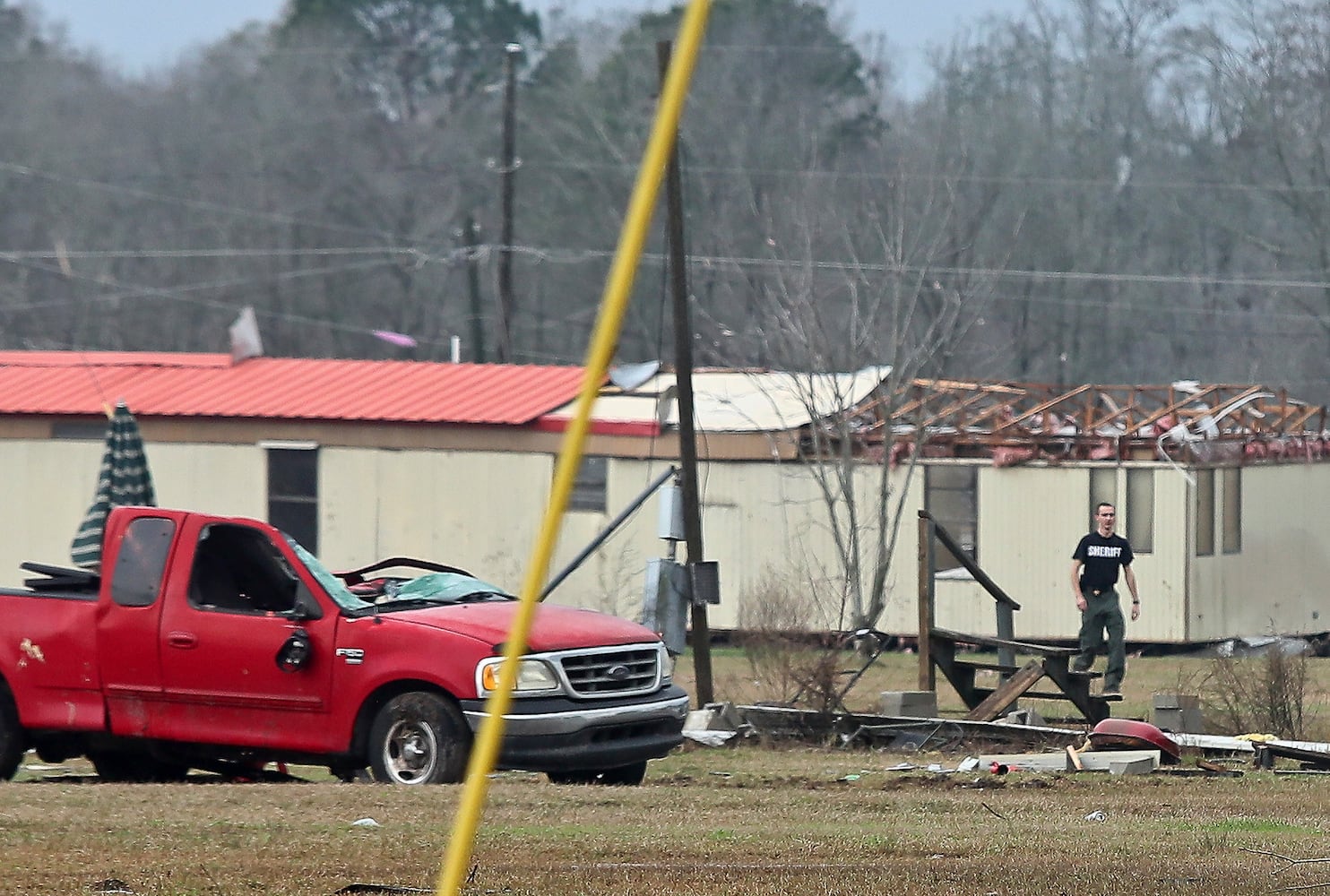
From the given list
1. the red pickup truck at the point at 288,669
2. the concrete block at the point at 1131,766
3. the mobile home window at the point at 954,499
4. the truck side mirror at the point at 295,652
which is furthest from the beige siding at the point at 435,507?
the truck side mirror at the point at 295,652

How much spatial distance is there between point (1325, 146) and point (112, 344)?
32.6 metres

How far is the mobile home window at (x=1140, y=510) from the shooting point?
85.5 ft

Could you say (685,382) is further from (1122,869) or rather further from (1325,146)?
(1325,146)


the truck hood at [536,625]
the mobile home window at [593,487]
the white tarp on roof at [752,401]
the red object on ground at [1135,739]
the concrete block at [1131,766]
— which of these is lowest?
the concrete block at [1131,766]

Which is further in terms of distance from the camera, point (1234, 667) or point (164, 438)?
point (164, 438)

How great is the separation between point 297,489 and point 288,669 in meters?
17.2

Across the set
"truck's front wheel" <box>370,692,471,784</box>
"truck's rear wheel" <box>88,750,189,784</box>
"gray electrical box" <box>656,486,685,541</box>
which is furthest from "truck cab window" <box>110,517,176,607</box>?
"gray electrical box" <box>656,486,685,541</box>

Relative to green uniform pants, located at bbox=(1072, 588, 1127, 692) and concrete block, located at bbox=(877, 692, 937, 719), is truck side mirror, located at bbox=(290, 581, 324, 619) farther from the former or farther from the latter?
green uniform pants, located at bbox=(1072, 588, 1127, 692)

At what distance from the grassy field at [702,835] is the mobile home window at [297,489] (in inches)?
610

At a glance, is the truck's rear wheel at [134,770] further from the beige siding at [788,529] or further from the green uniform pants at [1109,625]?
the beige siding at [788,529]

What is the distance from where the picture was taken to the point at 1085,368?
50250mm

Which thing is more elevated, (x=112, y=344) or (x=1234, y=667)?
(x=112, y=344)

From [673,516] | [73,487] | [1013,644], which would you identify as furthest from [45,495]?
[1013,644]

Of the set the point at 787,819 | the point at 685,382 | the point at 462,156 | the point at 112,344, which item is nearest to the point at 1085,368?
the point at 462,156
